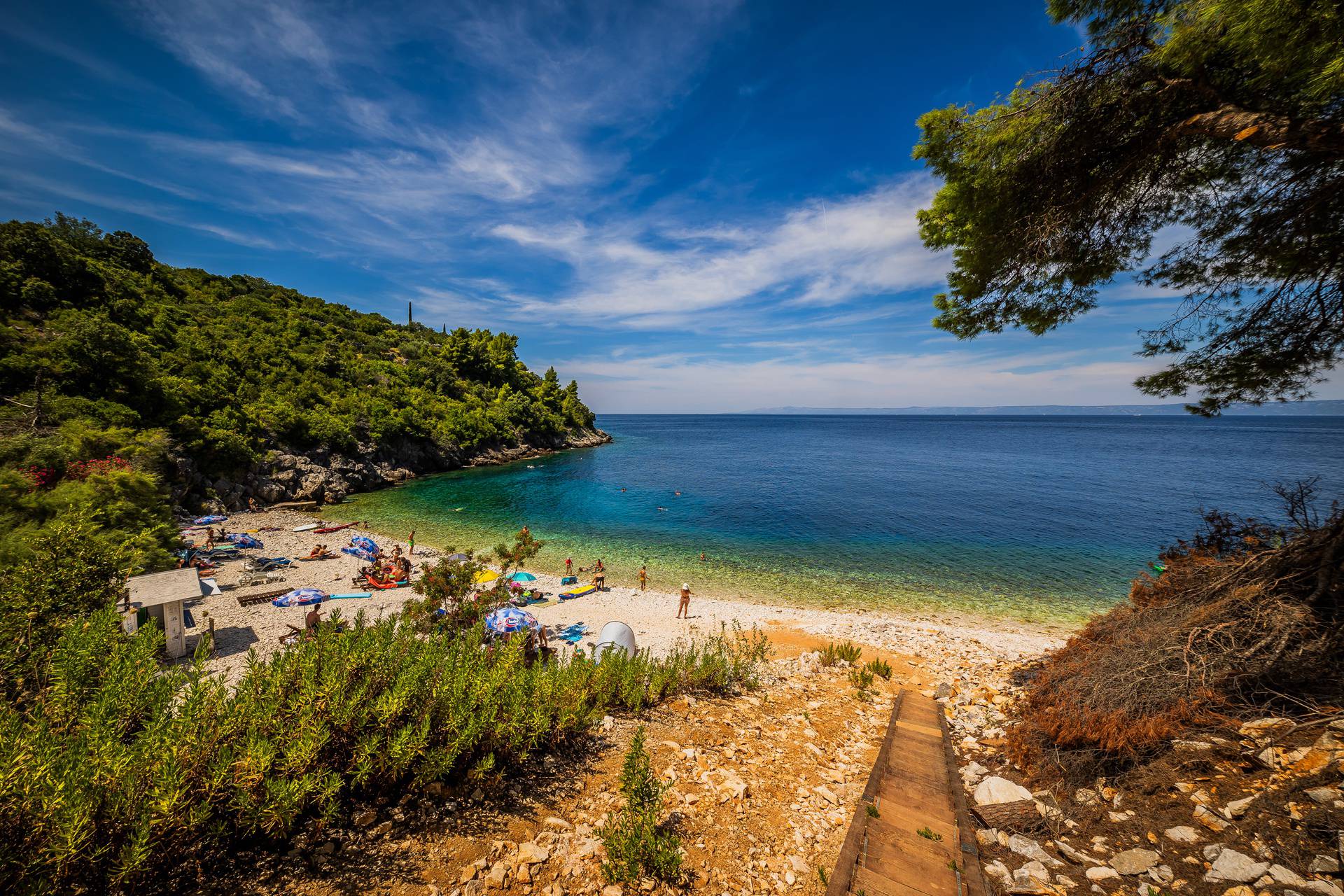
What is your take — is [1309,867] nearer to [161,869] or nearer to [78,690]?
[161,869]

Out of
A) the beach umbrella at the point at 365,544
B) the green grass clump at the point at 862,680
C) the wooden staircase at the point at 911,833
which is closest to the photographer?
the wooden staircase at the point at 911,833

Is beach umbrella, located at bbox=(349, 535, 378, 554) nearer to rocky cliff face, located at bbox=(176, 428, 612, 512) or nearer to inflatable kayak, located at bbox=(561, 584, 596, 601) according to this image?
inflatable kayak, located at bbox=(561, 584, 596, 601)

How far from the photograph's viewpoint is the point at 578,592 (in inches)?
852

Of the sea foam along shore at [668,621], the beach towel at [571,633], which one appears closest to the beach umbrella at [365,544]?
the sea foam along shore at [668,621]

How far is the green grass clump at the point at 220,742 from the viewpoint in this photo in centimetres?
290

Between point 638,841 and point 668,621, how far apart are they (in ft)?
48.3

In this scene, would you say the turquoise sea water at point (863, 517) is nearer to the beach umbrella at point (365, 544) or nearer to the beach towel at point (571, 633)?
the beach umbrella at point (365, 544)

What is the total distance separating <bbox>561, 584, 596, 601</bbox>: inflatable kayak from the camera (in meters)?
21.3

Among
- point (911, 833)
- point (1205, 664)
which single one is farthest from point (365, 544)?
point (1205, 664)

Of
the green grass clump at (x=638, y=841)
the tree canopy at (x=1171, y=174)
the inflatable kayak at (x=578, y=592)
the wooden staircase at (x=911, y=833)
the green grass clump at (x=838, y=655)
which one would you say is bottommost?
the inflatable kayak at (x=578, y=592)

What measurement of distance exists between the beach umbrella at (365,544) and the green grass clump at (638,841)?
25563 millimetres

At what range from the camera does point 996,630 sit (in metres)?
19.0

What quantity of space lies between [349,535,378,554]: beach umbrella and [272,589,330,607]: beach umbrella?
6578mm

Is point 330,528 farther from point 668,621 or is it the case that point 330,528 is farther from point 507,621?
point 668,621
